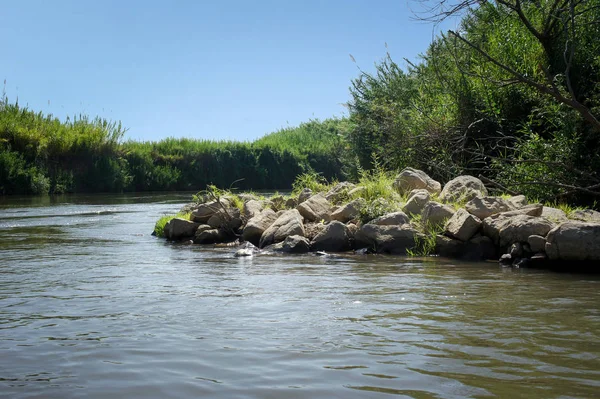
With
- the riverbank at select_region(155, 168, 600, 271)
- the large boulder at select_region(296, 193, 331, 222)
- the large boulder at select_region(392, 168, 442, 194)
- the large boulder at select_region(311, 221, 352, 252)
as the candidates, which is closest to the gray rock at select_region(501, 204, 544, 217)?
the riverbank at select_region(155, 168, 600, 271)

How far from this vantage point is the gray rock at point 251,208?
1083 centimetres

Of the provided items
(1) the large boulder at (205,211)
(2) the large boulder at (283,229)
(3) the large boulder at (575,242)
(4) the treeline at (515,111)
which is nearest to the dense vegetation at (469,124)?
(4) the treeline at (515,111)

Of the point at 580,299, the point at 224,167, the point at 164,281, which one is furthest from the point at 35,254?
the point at 224,167

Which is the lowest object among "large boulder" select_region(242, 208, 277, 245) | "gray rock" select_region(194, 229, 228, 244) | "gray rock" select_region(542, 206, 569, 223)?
"gray rock" select_region(194, 229, 228, 244)

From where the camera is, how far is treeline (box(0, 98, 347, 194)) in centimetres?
Result: 2512

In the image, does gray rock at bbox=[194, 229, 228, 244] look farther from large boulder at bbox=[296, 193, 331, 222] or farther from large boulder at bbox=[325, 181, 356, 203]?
large boulder at bbox=[325, 181, 356, 203]

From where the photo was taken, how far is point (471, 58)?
11.5 meters

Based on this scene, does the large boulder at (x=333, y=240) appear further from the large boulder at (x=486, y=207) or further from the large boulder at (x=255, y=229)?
the large boulder at (x=486, y=207)

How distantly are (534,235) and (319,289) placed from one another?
121 inches

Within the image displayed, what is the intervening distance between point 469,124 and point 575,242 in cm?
511

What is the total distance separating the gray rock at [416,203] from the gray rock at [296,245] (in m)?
1.60

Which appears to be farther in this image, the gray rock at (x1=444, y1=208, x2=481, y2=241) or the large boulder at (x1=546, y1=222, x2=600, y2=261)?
the gray rock at (x1=444, y1=208, x2=481, y2=241)

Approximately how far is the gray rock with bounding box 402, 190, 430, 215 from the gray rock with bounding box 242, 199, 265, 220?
293cm

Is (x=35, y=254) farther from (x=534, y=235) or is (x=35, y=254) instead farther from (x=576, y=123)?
(x=576, y=123)
